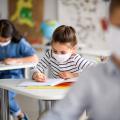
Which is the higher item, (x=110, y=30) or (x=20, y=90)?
(x=110, y=30)

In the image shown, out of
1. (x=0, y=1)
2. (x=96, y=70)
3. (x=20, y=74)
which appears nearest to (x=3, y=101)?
(x=20, y=74)

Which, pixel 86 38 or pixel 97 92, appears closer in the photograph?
pixel 97 92

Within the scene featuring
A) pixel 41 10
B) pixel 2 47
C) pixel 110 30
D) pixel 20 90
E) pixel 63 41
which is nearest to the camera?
pixel 110 30

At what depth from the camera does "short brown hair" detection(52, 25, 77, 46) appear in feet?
7.41

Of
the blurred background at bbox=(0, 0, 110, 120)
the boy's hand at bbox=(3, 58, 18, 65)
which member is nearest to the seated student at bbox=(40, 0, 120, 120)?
the boy's hand at bbox=(3, 58, 18, 65)

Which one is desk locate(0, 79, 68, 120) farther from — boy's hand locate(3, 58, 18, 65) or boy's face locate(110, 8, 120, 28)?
boy's face locate(110, 8, 120, 28)

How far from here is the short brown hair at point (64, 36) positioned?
2.26 m

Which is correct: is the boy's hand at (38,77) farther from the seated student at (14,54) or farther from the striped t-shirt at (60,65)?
the seated student at (14,54)

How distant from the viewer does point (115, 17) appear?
86 centimetres

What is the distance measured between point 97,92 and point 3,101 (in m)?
1.49

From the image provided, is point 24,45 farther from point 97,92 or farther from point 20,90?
point 97,92

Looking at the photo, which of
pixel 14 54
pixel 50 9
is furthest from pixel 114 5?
pixel 50 9

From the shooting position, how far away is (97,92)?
0.89 metres

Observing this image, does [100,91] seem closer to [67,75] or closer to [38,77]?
[38,77]
